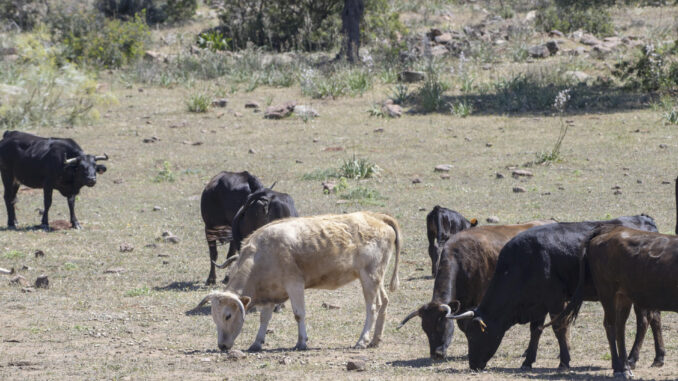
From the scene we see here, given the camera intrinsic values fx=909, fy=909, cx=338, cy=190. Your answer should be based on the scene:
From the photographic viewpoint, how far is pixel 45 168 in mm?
17734

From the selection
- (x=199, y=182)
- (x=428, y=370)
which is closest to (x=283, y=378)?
(x=428, y=370)

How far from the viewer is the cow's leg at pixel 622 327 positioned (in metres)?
7.90

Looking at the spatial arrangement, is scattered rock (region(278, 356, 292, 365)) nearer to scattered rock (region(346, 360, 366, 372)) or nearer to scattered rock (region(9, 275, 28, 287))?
scattered rock (region(346, 360, 366, 372))

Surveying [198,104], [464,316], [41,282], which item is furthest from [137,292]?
[198,104]

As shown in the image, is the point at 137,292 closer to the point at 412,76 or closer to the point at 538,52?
the point at 412,76

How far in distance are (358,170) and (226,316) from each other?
12201mm

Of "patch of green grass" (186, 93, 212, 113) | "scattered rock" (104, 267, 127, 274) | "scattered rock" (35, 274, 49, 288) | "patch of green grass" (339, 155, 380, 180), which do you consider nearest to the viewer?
"scattered rock" (35, 274, 49, 288)

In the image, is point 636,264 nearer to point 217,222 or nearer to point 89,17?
point 217,222

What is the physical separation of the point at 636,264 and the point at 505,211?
387 inches

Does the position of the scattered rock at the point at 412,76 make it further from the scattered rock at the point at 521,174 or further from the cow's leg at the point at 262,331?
the cow's leg at the point at 262,331

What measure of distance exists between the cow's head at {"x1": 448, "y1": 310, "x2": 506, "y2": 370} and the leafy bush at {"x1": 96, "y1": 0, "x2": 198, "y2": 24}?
135 ft

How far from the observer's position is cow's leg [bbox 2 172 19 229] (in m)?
17.4

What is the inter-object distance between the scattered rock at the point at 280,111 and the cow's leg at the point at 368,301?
1795 centimetres

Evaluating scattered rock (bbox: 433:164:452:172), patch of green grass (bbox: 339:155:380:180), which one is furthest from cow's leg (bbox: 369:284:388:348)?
scattered rock (bbox: 433:164:452:172)
